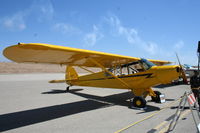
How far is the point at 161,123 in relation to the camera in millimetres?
4234

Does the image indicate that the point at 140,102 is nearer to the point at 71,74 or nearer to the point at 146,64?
the point at 146,64

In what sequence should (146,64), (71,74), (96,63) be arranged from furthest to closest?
(71,74)
(96,63)
(146,64)

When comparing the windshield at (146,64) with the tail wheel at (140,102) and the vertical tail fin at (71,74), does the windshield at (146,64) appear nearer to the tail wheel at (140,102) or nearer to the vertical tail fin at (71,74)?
the tail wheel at (140,102)

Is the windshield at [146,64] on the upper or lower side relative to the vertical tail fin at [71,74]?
upper

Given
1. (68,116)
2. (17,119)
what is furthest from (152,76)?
(17,119)

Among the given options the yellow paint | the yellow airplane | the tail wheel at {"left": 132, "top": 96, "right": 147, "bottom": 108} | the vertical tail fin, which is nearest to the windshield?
the yellow airplane

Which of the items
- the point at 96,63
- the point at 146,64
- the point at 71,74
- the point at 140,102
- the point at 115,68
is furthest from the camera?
the point at 71,74

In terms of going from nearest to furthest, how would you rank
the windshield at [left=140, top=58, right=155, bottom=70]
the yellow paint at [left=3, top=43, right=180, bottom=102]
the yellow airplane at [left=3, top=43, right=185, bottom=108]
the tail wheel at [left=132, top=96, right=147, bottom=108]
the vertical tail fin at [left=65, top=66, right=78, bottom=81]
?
1. the yellow paint at [left=3, top=43, right=180, bottom=102]
2. the yellow airplane at [left=3, top=43, right=185, bottom=108]
3. the tail wheel at [left=132, top=96, right=147, bottom=108]
4. the windshield at [left=140, top=58, right=155, bottom=70]
5. the vertical tail fin at [left=65, top=66, right=78, bottom=81]

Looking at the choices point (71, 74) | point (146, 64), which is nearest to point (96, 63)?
point (146, 64)

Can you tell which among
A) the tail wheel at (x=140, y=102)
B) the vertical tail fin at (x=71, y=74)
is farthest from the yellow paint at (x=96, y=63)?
the vertical tail fin at (x=71, y=74)

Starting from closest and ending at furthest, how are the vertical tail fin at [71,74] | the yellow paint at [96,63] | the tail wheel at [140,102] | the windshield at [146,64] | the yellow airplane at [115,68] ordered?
the yellow paint at [96,63], the yellow airplane at [115,68], the tail wheel at [140,102], the windshield at [146,64], the vertical tail fin at [71,74]

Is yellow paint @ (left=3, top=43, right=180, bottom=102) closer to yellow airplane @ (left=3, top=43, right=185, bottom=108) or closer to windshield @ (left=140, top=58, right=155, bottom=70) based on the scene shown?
yellow airplane @ (left=3, top=43, right=185, bottom=108)

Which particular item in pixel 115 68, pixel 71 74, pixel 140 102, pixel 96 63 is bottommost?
pixel 140 102

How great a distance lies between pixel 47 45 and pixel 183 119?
4994mm
